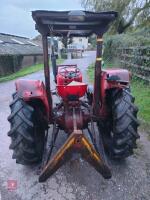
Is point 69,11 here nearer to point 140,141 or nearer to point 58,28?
point 58,28

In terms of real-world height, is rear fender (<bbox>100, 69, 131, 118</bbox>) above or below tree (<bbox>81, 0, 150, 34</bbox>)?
below

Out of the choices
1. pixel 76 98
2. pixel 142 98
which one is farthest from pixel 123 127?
pixel 142 98

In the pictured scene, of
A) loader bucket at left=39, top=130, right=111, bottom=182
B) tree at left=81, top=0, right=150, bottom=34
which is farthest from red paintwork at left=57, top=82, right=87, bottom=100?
tree at left=81, top=0, right=150, bottom=34

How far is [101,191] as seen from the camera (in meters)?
3.08

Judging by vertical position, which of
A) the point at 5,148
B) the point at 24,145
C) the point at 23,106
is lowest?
the point at 5,148

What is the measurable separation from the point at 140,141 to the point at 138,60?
564cm

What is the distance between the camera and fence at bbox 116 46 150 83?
870 centimetres

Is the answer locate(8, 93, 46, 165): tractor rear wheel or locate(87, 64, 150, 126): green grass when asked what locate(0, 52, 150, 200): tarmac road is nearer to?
locate(8, 93, 46, 165): tractor rear wheel

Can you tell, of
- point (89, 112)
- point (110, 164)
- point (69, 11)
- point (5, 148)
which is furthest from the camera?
point (5, 148)

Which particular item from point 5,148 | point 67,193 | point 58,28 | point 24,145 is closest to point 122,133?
point 67,193

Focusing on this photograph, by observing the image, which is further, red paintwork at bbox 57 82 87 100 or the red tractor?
red paintwork at bbox 57 82 87 100

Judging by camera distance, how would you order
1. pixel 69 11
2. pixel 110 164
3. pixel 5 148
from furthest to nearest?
pixel 5 148 → pixel 110 164 → pixel 69 11

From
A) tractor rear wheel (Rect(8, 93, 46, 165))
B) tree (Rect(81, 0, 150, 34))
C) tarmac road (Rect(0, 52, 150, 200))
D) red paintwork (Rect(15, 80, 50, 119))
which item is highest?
tree (Rect(81, 0, 150, 34))

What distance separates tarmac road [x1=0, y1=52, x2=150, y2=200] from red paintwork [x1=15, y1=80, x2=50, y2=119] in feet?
3.17
